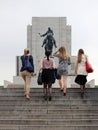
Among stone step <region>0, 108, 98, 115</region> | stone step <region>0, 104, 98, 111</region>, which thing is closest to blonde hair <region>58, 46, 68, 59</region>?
stone step <region>0, 104, 98, 111</region>

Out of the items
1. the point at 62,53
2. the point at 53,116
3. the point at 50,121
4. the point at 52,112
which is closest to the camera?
the point at 50,121

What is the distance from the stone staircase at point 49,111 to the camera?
1226cm

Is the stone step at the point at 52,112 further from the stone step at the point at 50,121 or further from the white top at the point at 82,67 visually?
the white top at the point at 82,67

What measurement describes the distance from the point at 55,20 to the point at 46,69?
21.6m

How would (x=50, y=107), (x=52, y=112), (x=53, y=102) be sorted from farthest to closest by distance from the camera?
(x=53, y=102)
(x=50, y=107)
(x=52, y=112)

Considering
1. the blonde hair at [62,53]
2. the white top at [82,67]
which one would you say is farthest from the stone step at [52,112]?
the blonde hair at [62,53]

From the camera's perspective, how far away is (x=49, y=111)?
13.4m

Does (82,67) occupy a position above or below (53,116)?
above

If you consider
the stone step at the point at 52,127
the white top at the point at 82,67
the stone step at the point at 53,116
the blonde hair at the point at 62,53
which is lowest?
the stone step at the point at 52,127

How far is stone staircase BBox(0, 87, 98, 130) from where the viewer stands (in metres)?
12.3

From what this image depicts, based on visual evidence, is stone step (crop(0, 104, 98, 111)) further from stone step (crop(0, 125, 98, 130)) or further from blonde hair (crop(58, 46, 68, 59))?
blonde hair (crop(58, 46, 68, 59))

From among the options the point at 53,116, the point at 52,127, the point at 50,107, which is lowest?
the point at 52,127

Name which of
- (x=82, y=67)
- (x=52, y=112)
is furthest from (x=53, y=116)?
(x=82, y=67)

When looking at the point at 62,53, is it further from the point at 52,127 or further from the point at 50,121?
the point at 52,127
